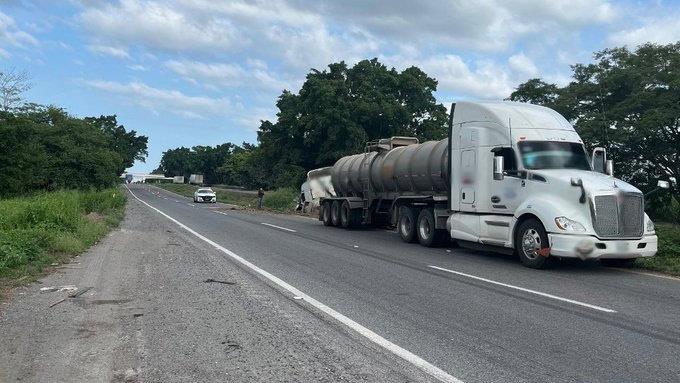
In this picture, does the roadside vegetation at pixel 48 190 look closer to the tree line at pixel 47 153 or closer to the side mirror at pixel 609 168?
the tree line at pixel 47 153

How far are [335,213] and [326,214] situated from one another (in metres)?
1.17

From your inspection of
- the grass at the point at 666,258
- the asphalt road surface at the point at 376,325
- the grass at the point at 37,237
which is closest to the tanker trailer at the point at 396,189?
the asphalt road surface at the point at 376,325

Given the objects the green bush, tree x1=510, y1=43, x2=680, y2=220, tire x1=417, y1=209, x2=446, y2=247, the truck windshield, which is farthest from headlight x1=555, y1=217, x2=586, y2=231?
tree x1=510, y1=43, x2=680, y2=220

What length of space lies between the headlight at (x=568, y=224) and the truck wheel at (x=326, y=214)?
15.0 meters

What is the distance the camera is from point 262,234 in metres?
20.2

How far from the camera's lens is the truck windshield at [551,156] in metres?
12.9

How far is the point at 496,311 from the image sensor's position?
26.0ft

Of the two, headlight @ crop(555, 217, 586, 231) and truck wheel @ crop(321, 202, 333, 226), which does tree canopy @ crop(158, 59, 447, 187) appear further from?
headlight @ crop(555, 217, 586, 231)

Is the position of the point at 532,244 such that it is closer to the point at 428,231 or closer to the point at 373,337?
the point at 428,231

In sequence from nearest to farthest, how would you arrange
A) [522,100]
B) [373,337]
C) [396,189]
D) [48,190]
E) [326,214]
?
[373,337] < [396,189] < [326,214] < [522,100] < [48,190]

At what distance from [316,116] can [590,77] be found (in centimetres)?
2064

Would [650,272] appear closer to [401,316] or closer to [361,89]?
[401,316]

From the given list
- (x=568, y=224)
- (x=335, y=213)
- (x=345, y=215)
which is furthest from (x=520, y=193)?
(x=335, y=213)

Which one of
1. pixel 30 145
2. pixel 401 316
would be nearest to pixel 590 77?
pixel 401 316
